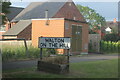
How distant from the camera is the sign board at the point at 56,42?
1176 centimetres

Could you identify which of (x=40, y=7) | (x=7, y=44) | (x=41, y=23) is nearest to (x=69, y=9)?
(x=40, y=7)

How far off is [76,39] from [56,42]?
19.6 meters

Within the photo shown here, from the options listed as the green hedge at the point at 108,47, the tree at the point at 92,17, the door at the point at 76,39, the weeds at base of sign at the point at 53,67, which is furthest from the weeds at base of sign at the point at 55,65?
the tree at the point at 92,17

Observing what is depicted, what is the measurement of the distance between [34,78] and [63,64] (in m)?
1.79

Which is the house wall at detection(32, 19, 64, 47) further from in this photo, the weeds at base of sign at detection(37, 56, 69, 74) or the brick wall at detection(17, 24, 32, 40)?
the weeds at base of sign at detection(37, 56, 69, 74)

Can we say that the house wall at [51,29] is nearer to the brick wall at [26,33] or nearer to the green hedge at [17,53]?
the brick wall at [26,33]

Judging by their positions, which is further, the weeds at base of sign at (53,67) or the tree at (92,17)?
the tree at (92,17)

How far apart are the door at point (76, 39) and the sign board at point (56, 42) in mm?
18056

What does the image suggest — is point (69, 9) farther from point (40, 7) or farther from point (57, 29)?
point (57, 29)

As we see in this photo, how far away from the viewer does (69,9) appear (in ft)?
138

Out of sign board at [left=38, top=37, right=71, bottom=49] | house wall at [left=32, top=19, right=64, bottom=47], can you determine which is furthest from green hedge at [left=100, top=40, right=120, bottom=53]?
sign board at [left=38, top=37, right=71, bottom=49]

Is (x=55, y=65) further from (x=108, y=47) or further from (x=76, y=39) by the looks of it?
(x=108, y=47)

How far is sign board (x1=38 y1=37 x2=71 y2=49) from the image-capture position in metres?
11.8

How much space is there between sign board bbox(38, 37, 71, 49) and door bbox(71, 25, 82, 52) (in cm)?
1806
